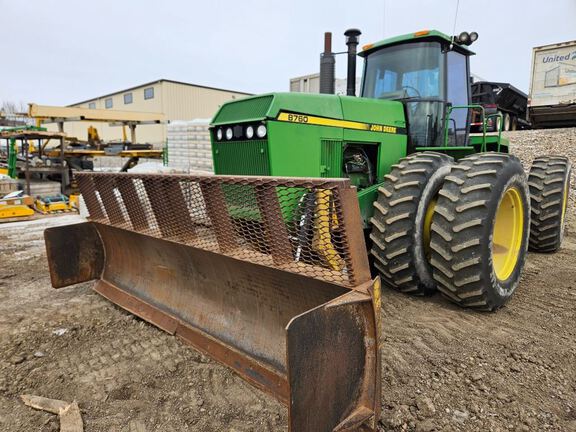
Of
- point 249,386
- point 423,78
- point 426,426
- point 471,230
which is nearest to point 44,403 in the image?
point 249,386

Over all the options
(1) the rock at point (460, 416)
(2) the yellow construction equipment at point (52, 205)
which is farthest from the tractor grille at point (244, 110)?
(2) the yellow construction equipment at point (52, 205)

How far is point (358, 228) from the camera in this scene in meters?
1.95

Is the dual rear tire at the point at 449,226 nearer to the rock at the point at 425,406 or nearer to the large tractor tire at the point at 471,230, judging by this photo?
the large tractor tire at the point at 471,230

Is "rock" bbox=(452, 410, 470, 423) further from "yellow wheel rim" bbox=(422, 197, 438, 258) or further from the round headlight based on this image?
the round headlight

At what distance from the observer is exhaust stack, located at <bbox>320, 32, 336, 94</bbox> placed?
167 inches

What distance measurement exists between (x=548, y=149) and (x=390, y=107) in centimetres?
929

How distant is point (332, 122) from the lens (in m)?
3.68

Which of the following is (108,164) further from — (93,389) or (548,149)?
(93,389)

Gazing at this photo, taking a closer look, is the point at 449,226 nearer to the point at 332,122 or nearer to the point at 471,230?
the point at 471,230

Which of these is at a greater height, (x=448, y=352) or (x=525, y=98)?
(x=525, y=98)

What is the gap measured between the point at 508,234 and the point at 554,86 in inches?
498

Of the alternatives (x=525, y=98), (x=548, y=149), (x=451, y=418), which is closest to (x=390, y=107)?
(x=451, y=418)

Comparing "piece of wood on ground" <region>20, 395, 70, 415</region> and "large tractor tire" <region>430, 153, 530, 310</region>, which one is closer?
"piece of wood on ground" <region>20, 395, 70, 415</region>

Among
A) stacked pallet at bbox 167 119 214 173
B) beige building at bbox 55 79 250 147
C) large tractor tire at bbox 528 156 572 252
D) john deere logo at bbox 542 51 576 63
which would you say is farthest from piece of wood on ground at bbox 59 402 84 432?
beige building at bbox 55 79 250 147
